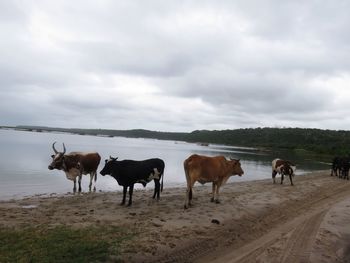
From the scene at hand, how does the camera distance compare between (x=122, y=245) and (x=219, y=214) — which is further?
(x=219, y=214)

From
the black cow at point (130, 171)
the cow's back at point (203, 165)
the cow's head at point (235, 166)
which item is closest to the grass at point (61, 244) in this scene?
the black cow at point (130, 171)

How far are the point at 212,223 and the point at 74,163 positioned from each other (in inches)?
337

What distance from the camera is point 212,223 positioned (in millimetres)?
10969

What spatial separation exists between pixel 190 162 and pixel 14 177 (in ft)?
49.4

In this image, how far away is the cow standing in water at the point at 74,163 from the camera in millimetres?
16705

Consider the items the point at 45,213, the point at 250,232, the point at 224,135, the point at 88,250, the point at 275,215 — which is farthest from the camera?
the point at 224,135

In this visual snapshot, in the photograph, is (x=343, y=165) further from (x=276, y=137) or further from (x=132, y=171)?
(x=276, y=137)

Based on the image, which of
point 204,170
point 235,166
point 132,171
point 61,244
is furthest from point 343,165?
point 61,244

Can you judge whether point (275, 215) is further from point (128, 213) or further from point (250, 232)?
point (128, 213)

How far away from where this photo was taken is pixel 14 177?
24000mm

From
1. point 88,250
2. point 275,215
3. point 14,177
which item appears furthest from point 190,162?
point 14,177

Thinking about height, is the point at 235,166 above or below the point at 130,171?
above

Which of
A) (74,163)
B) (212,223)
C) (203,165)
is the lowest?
(212,223)

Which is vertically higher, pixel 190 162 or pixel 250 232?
pixel 190 162
